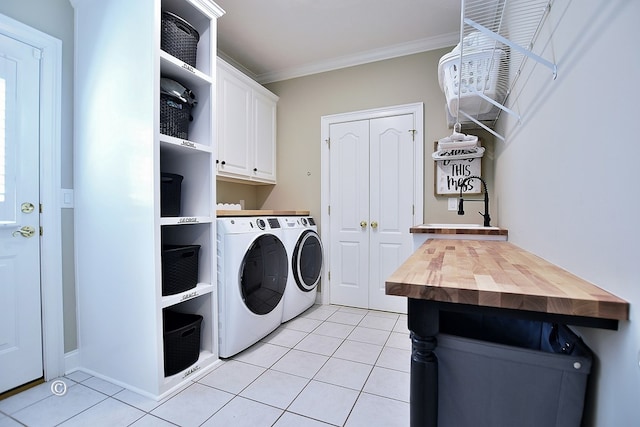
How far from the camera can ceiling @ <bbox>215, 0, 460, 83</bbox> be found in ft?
7.32

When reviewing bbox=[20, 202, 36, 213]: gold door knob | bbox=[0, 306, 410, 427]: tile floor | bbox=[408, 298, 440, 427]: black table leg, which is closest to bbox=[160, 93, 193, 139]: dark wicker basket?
bbox=[20, 202, 36, 213]: gold door knob

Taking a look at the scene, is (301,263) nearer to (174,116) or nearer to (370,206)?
(370,206)

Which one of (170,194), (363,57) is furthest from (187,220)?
(363,57)

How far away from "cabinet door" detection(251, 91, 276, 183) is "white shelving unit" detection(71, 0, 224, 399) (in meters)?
1.07

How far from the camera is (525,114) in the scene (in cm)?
137

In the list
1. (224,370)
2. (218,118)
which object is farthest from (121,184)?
(224,370)

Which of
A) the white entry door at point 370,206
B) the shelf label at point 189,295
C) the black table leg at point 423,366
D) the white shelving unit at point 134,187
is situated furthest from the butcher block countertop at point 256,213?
the black table leg at point 423,366

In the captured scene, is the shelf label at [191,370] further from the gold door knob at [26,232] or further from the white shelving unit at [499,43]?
the white shelving unit at [499,43]

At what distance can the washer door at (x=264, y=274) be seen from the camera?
2018 millimetres

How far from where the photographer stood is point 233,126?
8.69 ft

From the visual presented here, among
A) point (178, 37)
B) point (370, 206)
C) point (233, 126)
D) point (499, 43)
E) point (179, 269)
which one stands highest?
point (178, 37)

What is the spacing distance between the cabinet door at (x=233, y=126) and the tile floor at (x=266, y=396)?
1.57 metres

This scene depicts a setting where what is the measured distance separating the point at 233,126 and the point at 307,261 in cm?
144

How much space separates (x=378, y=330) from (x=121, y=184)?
2.15 metres
